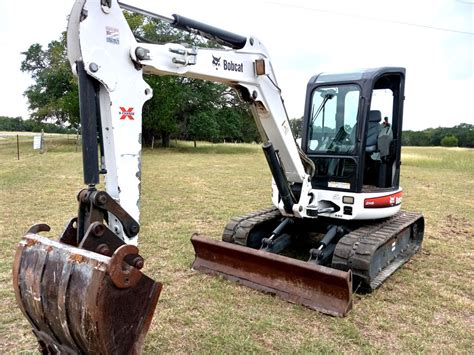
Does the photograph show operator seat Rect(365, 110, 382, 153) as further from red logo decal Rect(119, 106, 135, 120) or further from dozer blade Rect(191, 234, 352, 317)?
red logo decal Rect(119, 106, 135, 120)

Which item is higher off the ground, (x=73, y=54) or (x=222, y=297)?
(x=73, y=54)

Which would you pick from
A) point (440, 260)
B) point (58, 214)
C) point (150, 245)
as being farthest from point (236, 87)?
point (58, 214)

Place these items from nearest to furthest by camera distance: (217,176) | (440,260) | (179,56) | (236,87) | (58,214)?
(179,56)
(236,87)
(440,260)
(58,214)
(217,176)

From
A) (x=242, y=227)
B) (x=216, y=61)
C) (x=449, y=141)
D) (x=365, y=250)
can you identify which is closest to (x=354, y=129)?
(x=365, y=250)

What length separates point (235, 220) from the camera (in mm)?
5492

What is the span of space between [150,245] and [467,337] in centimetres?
408

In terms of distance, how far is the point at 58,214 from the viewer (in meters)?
7.99

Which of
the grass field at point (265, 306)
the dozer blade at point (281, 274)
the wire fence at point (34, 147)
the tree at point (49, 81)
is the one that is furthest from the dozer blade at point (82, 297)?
the tree at point (49, 81)

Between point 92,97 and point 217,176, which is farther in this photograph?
point 217,176

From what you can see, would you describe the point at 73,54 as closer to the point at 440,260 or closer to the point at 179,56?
the point at 179,56

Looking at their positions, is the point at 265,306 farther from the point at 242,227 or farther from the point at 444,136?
the point at 444,136

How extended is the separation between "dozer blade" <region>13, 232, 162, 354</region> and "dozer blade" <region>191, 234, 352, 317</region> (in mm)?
1868

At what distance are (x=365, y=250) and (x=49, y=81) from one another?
32.8 metres

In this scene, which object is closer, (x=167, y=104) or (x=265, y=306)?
(x=265, y=306)
